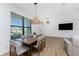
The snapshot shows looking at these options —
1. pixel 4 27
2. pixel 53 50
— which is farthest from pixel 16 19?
pixel 53 50

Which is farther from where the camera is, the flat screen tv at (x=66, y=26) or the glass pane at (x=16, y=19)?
the flat screen tv at (x=66, y=26)

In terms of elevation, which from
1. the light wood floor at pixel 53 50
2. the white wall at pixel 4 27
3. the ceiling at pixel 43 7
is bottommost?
the light wood floor at pixel 53 50

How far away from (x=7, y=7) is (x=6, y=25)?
758 millimetres

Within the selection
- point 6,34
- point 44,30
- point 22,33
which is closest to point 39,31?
point 44,30

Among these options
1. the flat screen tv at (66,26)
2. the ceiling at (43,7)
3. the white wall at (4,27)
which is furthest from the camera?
the flat screen tv at (66,26)

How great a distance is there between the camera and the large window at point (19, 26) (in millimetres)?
5156

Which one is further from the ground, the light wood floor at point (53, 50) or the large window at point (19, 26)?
the large window at point (19, 26)

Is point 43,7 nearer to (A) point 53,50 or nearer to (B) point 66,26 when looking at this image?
(A) point 53,50

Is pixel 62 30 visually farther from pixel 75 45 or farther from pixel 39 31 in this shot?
pixel 75 45

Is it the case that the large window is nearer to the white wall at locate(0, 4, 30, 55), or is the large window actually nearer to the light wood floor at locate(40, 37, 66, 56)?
the white wall at locate(0, 4, 30, 55)

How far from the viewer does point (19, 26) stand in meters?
5.89

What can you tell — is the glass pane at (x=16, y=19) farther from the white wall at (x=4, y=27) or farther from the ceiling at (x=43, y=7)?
the white wall at (x=4, y=27)

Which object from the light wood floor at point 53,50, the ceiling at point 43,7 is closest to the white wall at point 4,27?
the ceiling at point 43,7

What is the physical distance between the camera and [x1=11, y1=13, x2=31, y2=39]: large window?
16.9ft
